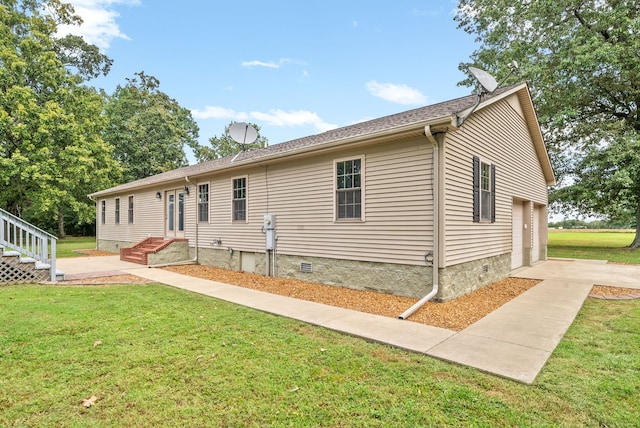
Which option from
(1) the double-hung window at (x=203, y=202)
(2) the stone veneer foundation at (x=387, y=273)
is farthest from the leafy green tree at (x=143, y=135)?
(2) the stone veneer foundation at (x=387, y=273)

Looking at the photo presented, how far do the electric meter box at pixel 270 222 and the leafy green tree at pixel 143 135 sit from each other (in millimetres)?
21569

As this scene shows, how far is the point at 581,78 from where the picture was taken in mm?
15141

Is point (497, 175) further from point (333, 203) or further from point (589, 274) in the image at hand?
point (333, 203)

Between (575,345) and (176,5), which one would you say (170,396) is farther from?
(176,5)

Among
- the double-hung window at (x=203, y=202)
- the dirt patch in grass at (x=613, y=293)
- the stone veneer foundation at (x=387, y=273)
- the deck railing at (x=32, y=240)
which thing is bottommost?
the dirt patch in grass at (x=613, y=293)

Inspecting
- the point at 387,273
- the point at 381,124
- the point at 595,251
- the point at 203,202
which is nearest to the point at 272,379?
the point at 387,273

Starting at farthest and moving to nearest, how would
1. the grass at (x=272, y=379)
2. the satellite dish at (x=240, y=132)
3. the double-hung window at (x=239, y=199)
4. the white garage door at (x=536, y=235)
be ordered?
the white garage door at (x=536, y=235)
the satellite dish at (x=240, y=132)
the double-hung window at (x=239, y=199)
the grass at (x=272, y=379)

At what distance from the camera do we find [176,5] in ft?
42.8

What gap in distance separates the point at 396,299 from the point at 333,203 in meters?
2.49

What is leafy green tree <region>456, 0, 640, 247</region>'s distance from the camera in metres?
13.8

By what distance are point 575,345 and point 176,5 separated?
53.0ft

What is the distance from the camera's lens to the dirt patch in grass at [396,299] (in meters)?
5.08

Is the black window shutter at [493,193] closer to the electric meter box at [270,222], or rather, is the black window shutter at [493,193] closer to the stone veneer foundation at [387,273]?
the stone veneer foundation at [387,273]

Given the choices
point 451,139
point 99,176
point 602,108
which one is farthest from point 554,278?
point 99,176
